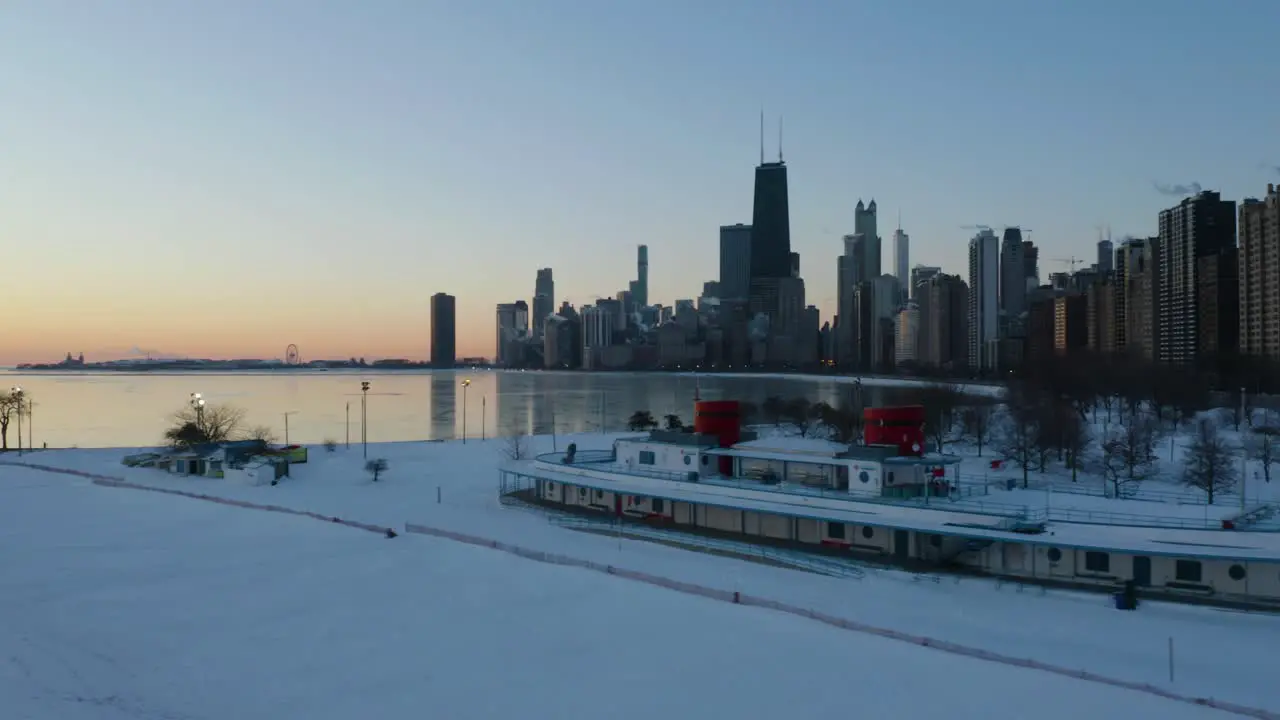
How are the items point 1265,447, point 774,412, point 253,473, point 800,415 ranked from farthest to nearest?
point 774,412, point 800,415, point 253,473, point 1265,447

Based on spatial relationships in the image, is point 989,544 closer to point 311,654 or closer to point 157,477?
point 311,654

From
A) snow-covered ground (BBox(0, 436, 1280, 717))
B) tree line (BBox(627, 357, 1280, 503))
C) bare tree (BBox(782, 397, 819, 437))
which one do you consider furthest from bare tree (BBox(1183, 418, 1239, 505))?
bare tree (BBox(782, 397, 819, 437))

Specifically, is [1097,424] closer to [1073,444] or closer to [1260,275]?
[1073,444]

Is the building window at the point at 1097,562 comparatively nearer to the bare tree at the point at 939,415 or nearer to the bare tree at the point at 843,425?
the bare tree at the point at 939,415

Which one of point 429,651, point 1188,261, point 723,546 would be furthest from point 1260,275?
point 429,651

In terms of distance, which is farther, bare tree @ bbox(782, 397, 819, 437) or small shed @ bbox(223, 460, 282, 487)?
bare tree @ bbox(782, 397, 819, 437)

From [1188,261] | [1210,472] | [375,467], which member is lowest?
[375,467]

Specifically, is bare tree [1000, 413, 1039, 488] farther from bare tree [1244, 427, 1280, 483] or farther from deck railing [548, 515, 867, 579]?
deck railing [548, 515, 867, 579]

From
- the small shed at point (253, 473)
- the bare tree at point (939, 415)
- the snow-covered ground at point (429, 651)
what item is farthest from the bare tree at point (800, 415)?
the snow-covered ground at point (429, 651)
